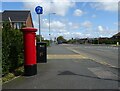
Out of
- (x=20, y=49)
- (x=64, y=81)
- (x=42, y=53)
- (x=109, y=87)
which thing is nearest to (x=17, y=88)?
(x=64, y=81)

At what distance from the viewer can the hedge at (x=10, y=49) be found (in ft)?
36.8

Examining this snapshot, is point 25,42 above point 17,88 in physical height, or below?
above

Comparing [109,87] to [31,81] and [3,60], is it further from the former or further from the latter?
[3,60]

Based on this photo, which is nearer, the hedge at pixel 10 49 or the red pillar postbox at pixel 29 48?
the hedge at pixel 10 49

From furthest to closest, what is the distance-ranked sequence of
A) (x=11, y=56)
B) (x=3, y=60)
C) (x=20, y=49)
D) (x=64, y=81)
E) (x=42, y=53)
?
(x=42, y=53) → (x=20, y=49) → (x=11, y=56) → (x=3, y=60) → (x=64, y=81)

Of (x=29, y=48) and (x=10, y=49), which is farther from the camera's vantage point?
(x=10, y=49)

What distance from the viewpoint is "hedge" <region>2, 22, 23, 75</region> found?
11.2 metres

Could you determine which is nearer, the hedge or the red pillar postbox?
the hedge

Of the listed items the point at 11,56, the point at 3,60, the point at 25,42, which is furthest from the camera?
the point at 11,56

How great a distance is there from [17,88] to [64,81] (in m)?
1.93

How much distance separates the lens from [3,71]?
36.6 feet

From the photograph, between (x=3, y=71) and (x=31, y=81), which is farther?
(x=3, y=71)

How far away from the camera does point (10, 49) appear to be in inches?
510

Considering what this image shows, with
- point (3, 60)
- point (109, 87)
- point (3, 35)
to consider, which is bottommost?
point (109, 87)
